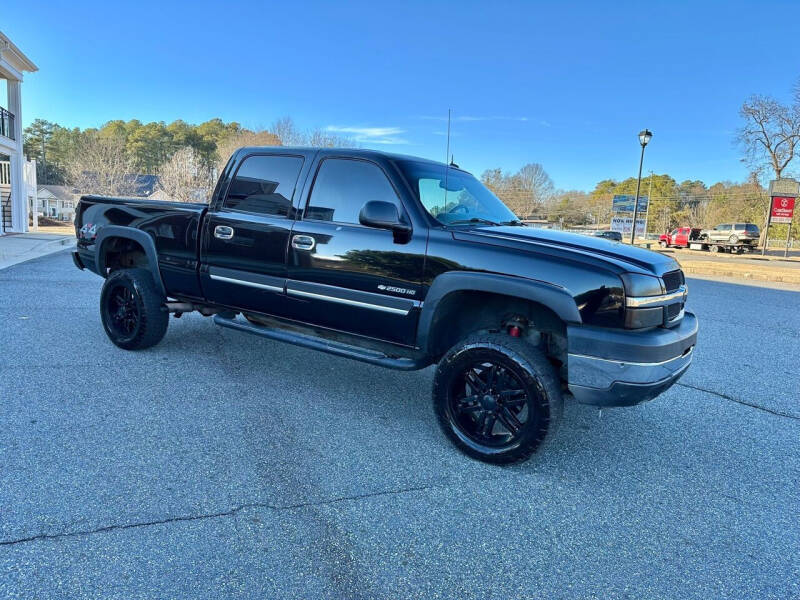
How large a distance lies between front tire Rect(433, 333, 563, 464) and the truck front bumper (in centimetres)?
18

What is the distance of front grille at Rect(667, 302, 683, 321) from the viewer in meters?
3.13

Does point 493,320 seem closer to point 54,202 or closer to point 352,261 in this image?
point 352,261

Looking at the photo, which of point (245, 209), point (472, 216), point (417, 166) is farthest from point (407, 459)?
point (245, 209)

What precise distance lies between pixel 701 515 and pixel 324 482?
202cm

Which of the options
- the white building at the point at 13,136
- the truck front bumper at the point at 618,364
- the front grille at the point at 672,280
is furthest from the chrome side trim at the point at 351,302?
the white building at the point at 13,136

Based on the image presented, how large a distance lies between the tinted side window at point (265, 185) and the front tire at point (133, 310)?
1.22 metres

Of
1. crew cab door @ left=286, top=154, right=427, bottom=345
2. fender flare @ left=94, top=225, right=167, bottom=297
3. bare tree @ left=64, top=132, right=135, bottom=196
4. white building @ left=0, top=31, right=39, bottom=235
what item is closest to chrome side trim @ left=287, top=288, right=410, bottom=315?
crew cab door @ left=286, top=154, right=427, bottom=345

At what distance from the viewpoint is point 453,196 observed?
3.94 m

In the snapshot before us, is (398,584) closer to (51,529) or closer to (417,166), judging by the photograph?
(51,529)

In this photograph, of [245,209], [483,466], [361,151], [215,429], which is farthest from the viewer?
[245,209]

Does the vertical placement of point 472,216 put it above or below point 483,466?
above

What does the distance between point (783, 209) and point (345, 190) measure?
3149 cm

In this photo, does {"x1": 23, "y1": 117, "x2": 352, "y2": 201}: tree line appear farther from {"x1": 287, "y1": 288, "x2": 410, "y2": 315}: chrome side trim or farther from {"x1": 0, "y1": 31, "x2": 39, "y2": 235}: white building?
{"x1": 287, "y1": 288, "x2": 410, "y2": 315}: chrome side trim

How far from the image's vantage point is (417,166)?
3.90 meters
